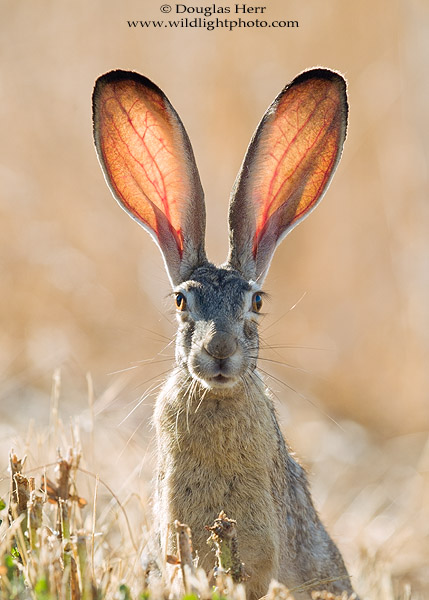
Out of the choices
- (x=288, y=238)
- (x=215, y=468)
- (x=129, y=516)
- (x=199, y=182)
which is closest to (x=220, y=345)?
(x=215, y=468)

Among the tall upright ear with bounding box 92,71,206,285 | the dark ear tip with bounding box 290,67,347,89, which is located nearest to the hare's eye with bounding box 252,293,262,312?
the tall upright ear with bounding box 92,71,206,285

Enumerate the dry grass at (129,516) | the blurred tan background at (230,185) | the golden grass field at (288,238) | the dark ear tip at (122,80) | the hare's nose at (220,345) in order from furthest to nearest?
1. the blurred tan background at (230,185)
2. the golden grass field at (288,238)
3. the dark ear tip at (122,80)
4. the hare's nose at (220,345)
5. the dry grass at (129,516)

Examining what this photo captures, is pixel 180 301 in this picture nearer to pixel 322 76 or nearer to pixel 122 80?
pixel 122 80

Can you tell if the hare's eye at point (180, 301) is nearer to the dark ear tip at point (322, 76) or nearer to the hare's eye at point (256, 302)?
the hare's eye at point (256, 302)

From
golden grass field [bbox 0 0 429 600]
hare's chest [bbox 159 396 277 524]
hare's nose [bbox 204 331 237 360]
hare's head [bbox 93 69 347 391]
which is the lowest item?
hare's chest [bbox 159 396 277 524]

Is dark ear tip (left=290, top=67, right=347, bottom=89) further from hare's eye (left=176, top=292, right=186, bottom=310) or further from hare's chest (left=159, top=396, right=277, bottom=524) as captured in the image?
hare's chest (left=159, top=396, right=277, bottom=524)

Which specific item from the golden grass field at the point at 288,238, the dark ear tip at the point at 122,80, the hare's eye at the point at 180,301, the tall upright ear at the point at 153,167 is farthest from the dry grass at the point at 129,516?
the dark ear tip at the point at 122,80

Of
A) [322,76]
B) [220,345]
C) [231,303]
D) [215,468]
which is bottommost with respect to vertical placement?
[215,468]
